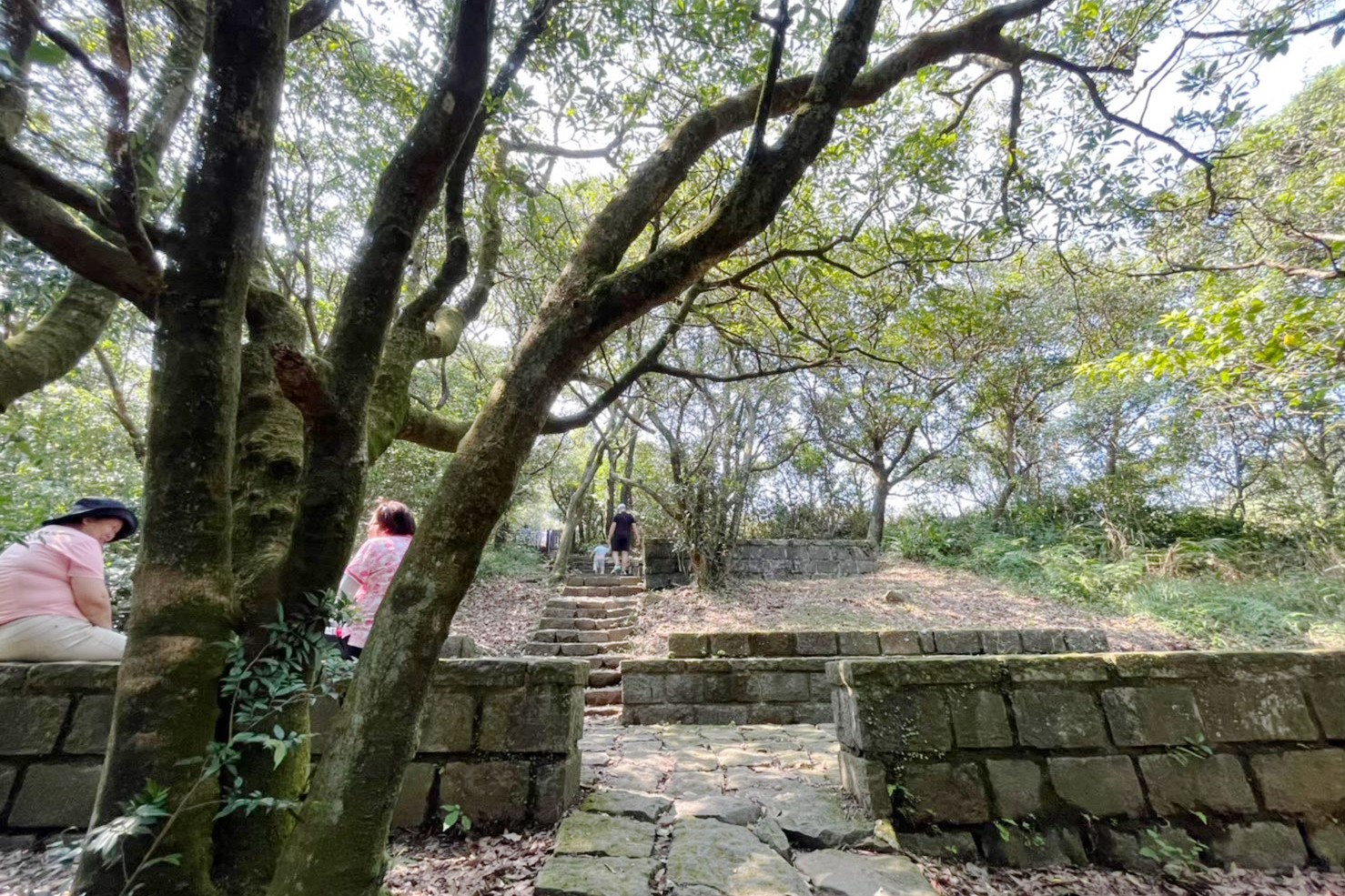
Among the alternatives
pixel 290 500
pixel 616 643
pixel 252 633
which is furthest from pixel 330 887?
pixel 616 643

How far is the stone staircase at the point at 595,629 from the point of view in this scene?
6.78 meters

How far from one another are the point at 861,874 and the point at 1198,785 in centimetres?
186

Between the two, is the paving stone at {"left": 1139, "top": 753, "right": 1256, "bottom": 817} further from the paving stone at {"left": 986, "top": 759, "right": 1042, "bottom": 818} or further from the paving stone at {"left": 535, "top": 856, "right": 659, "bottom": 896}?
the paving stone at {"left": 535, "top": 856, "right": 659, "bottom": 896}

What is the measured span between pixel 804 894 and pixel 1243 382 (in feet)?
25.0

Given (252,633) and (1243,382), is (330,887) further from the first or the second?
(1243,382)

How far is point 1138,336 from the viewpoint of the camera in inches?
467

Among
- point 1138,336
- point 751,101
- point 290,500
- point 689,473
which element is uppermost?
point 1138,336

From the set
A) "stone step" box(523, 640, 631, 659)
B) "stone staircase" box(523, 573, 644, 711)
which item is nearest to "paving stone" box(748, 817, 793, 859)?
"stone staircase" box(523, 573, 644, 711)

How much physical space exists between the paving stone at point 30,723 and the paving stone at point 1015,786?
174 inches

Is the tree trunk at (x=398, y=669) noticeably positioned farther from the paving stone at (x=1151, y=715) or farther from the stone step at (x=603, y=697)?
the stone step at (x=603, y=697)

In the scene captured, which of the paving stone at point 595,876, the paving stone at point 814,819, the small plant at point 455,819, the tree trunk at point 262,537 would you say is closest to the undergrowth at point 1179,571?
the paving stone at point 814,819

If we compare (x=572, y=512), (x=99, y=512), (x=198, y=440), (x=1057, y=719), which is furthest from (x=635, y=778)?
(x=572, y=512)

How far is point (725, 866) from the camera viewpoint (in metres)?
2.21

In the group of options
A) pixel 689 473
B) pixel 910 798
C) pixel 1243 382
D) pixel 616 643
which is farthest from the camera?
pixel 689 473
